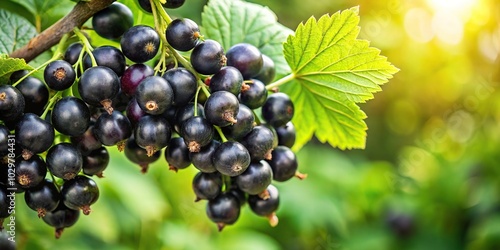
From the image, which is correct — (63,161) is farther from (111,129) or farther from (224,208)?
(224,208)

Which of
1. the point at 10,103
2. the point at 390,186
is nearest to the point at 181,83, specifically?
the point at 10,103

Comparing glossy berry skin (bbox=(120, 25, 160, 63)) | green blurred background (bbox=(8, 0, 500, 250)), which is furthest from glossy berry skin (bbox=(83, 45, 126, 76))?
green blurred background (bbox=(8, 0, 500, 250))

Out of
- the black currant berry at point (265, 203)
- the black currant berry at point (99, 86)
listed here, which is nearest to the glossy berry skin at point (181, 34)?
the black currant berry at point (99, 86)

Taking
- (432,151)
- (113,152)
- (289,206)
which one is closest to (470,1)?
(432,151)

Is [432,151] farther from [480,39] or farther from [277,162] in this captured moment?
[277,162]

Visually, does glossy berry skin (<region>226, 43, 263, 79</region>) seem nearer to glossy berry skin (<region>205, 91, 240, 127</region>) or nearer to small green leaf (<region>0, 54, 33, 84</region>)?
glossy berry skin (<region>205, 91, 240, 127</region>)

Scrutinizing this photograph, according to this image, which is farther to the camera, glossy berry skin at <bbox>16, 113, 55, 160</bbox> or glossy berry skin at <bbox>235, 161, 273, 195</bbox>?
glossy berry skin at <bbox>235, 161, 273, 195</bbox>
